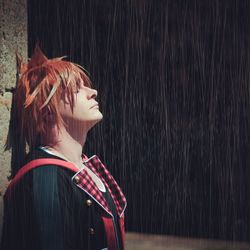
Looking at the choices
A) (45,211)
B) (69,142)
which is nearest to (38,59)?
(69,142)

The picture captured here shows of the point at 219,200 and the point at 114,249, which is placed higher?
the point at 114,249

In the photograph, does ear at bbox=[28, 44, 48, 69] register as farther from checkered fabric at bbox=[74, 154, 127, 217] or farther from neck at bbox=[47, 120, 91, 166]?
checkered fabric at bbox=[74, 154, 127, 217]

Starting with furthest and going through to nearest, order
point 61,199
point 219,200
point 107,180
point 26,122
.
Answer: point 219,200, point 107,180, point 26,122, point 61,199

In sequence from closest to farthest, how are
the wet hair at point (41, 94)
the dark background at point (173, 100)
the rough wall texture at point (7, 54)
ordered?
the wet hair at point (41, 94) → the rough wall texture at point (7, 54) → the dark background at point (173, 100)

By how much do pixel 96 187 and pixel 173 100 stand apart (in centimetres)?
443

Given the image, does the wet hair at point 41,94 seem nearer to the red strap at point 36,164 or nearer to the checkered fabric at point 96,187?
the red strap at point 36,164

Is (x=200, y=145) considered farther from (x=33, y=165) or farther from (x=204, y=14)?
(x=33, y=165)

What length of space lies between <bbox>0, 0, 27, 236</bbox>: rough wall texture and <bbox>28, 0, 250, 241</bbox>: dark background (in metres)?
3.43

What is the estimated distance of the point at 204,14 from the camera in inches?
251

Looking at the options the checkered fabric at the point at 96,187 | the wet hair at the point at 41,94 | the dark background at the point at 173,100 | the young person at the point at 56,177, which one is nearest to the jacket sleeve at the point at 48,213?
the young person at the point at 56,177

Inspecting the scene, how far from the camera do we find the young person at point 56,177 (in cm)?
219

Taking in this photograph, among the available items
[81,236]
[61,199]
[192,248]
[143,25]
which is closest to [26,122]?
[61,199]

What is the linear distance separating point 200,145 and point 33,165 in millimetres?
4696

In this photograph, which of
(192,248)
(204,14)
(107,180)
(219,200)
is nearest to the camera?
(107,180)
